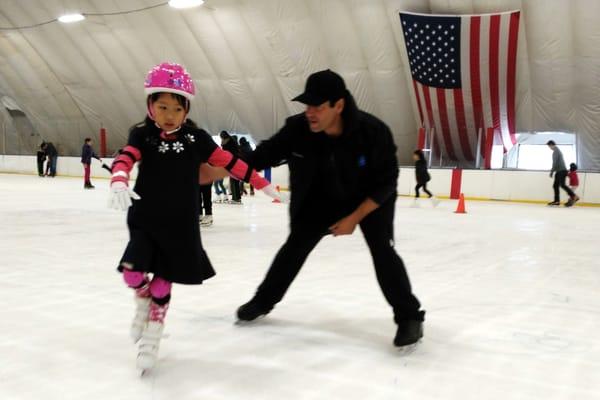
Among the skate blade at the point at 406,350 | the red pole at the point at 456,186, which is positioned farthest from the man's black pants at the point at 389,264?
the red pole at the point at 456,186

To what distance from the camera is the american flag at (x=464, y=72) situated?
12625 mm

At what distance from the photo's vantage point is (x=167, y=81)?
1.86 m

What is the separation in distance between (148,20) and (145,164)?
55.7 ft

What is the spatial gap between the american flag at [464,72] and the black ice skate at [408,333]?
38.8ft

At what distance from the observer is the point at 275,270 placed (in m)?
2.48

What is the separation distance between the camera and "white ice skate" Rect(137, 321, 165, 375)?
1832 millimetres

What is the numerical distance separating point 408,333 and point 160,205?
3.59 feet

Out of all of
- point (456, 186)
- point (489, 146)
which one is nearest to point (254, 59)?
point (489, 146)

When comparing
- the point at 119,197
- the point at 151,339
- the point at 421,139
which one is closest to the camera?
the point at 119,197

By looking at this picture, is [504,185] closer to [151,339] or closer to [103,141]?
[151,339]

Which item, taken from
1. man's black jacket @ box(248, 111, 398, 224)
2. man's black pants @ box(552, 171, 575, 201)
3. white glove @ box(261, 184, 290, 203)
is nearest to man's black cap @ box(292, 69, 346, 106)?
man's black jacket @ box(248, 111, 398, 224)

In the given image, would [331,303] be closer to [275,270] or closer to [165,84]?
[275,270]

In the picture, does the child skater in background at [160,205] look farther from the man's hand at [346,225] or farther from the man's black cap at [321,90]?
the man's hand at [346,225]

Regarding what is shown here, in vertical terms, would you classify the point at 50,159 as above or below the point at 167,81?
below
